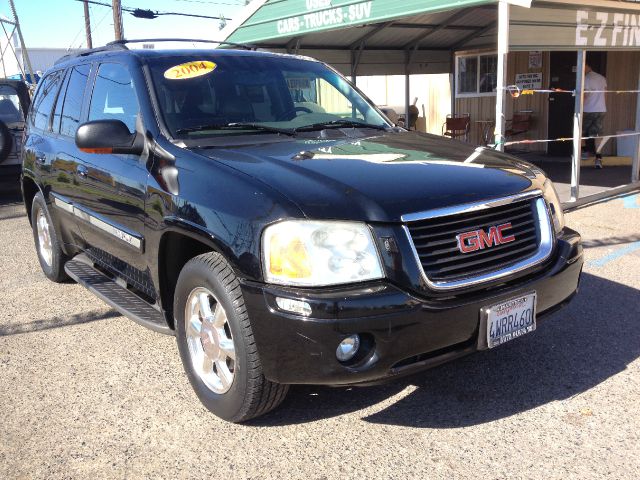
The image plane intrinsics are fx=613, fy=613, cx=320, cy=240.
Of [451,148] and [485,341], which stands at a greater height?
[451,148]

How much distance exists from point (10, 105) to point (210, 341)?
9730 millimetres

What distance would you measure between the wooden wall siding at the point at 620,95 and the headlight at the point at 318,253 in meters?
11.8

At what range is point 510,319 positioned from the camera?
9.43ft

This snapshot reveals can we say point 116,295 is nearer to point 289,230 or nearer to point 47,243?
point 289,230

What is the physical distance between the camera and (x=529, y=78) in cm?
1420

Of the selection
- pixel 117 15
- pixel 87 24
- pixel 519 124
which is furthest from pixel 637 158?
pixel 87 24

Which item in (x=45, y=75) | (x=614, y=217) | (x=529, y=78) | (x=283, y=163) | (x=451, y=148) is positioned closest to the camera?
(x=283, y=163)

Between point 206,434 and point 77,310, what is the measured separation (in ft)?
7.68

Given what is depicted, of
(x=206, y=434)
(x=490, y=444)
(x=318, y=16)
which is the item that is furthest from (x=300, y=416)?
(x=318, y=16)

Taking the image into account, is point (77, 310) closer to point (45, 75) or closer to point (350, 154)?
point (45, 75)

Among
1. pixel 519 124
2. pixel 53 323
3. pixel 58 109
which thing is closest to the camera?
pixel 53 323

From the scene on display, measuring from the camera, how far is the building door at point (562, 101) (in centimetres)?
1341

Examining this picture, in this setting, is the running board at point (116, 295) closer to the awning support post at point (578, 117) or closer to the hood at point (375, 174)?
the hood at point (375, 174)

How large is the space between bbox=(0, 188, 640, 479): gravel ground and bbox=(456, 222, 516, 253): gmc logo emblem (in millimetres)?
909
